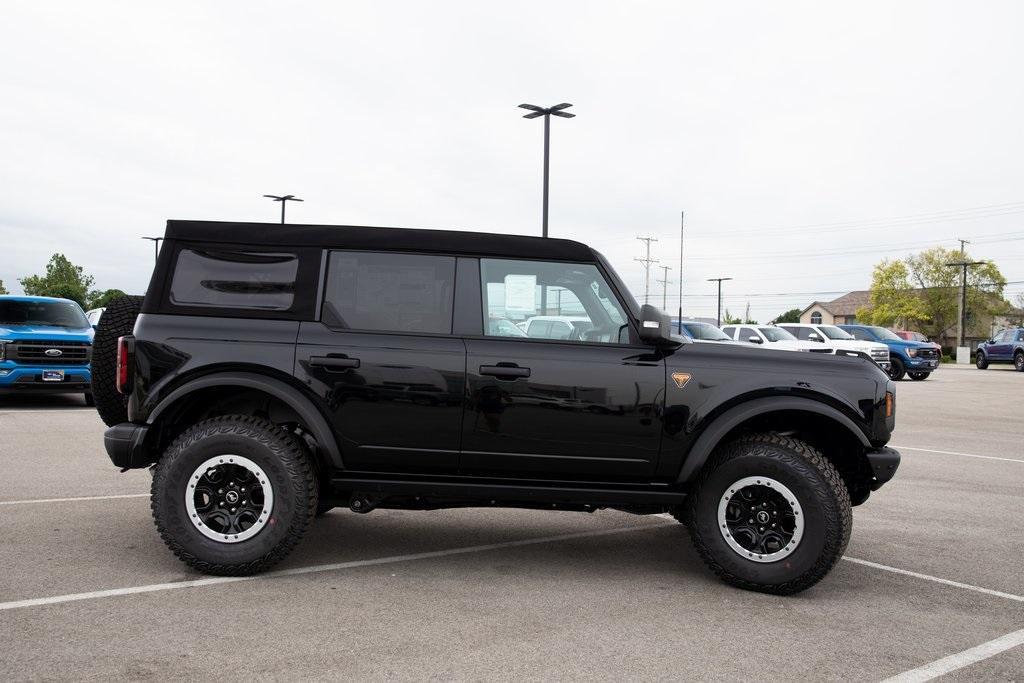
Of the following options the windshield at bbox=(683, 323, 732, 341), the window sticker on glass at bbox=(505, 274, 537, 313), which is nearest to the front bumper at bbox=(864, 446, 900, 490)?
the window sticker on glass at bbox=(505, 274, 537, 313)

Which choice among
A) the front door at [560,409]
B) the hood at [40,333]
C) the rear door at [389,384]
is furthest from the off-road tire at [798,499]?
the hood at [40,333]

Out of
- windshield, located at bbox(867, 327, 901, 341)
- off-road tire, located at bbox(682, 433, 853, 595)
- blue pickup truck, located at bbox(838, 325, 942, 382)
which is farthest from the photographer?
windshield, located at bbox(867, 327, 901, 341)

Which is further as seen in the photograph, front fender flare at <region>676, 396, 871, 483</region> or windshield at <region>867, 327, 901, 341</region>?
windshield at <region>867, 327, 901, 341</region>

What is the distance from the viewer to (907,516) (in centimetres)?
664

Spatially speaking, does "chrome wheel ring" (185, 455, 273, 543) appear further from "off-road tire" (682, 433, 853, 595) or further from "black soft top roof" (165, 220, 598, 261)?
"off-road tire" (682, 433, 853, 595)

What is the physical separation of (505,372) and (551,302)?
0.53 meters

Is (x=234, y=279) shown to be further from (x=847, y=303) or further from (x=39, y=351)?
(x=847, y=303)

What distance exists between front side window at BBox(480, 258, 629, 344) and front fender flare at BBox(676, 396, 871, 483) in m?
0.69

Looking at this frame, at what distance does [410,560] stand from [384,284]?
1.66m

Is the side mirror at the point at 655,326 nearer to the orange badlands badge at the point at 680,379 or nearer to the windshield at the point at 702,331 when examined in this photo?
the orange badlands badge at the point at 680,379

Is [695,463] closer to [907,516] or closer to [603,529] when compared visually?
[603,529]

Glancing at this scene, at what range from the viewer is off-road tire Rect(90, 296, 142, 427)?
5188 millimetres

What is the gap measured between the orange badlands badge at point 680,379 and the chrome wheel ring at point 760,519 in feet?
1.97

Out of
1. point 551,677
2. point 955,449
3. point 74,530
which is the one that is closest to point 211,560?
point 74,530
